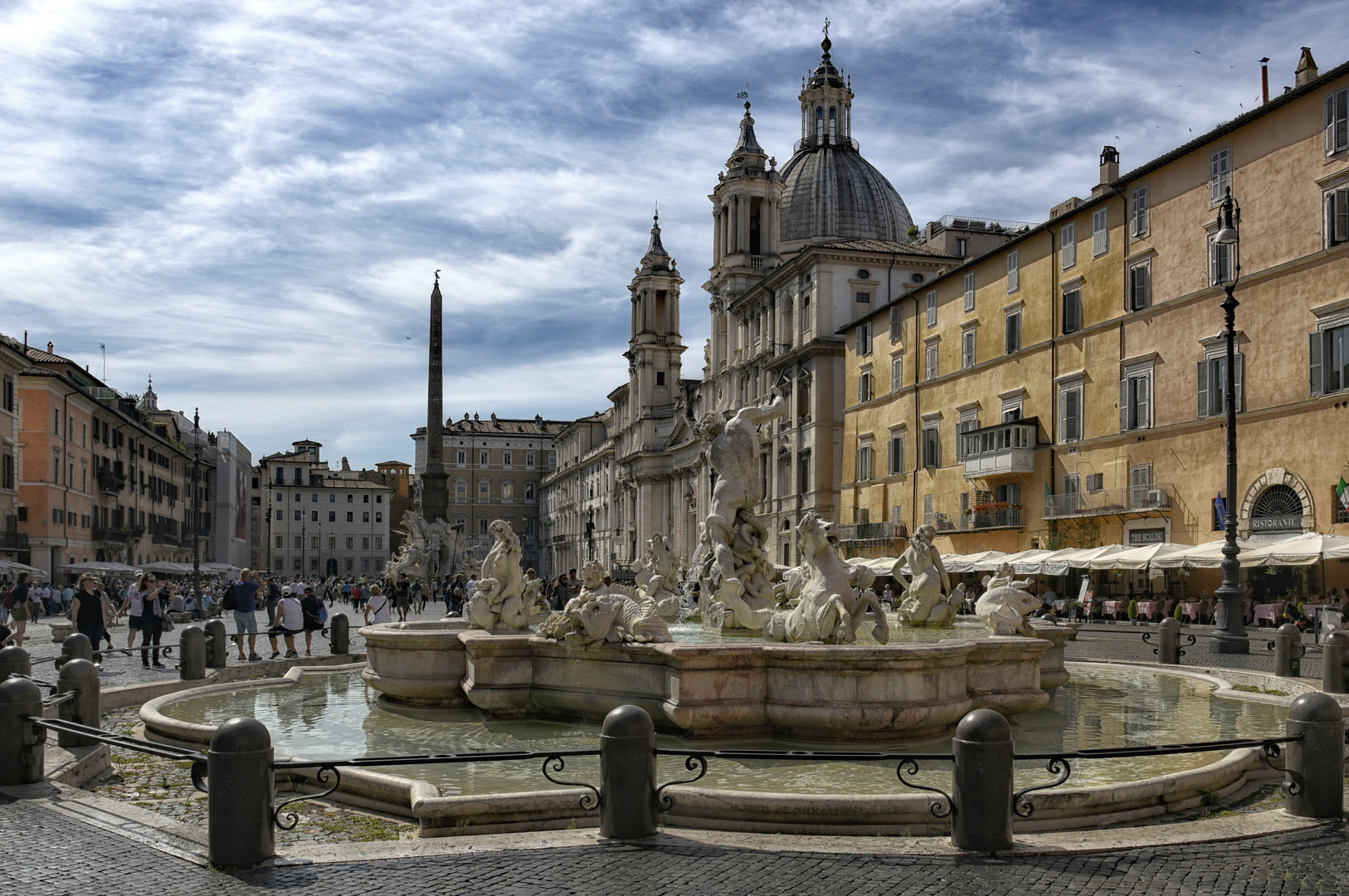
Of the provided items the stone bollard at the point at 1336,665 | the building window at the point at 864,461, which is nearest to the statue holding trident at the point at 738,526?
the stone bollard at the point at 1336,665

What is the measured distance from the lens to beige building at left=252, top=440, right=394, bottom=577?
116 metres

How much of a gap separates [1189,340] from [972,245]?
26.9 m

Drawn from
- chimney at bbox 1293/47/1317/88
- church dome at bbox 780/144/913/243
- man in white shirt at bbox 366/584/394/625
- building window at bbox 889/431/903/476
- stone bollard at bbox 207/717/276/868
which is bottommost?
man in white shirt at bbox 366/584/394/625

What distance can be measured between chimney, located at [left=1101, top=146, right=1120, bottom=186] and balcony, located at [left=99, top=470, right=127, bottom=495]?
1697 inches

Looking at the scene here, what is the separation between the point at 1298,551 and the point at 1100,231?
13.6 metres

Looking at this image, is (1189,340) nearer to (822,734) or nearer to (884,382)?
(884,382)

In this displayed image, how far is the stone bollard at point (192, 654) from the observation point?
14.0 m

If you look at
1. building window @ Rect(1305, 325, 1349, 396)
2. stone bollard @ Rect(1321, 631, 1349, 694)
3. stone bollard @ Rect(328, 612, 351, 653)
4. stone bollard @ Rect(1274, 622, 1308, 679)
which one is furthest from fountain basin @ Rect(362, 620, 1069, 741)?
building window @ Rect(1305, 325, 1349, 396)

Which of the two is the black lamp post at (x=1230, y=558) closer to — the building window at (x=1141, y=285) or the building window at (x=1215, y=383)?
the building window at (x=1215, y=383)

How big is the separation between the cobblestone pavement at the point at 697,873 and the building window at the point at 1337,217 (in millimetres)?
22815

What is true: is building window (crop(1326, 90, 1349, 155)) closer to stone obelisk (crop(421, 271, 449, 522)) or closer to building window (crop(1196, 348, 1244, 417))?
building window (crop(1196, 348, 1244, 417))

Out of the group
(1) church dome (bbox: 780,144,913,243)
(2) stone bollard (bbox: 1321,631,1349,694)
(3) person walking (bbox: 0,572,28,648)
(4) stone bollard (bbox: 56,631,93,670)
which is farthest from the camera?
(1) church dome (bbox: 780,144,913,243)

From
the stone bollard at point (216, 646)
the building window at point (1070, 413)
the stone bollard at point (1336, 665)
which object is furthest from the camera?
the building window at point (1070, 413)

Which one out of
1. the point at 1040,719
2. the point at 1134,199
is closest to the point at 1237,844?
the point at 1040,719
